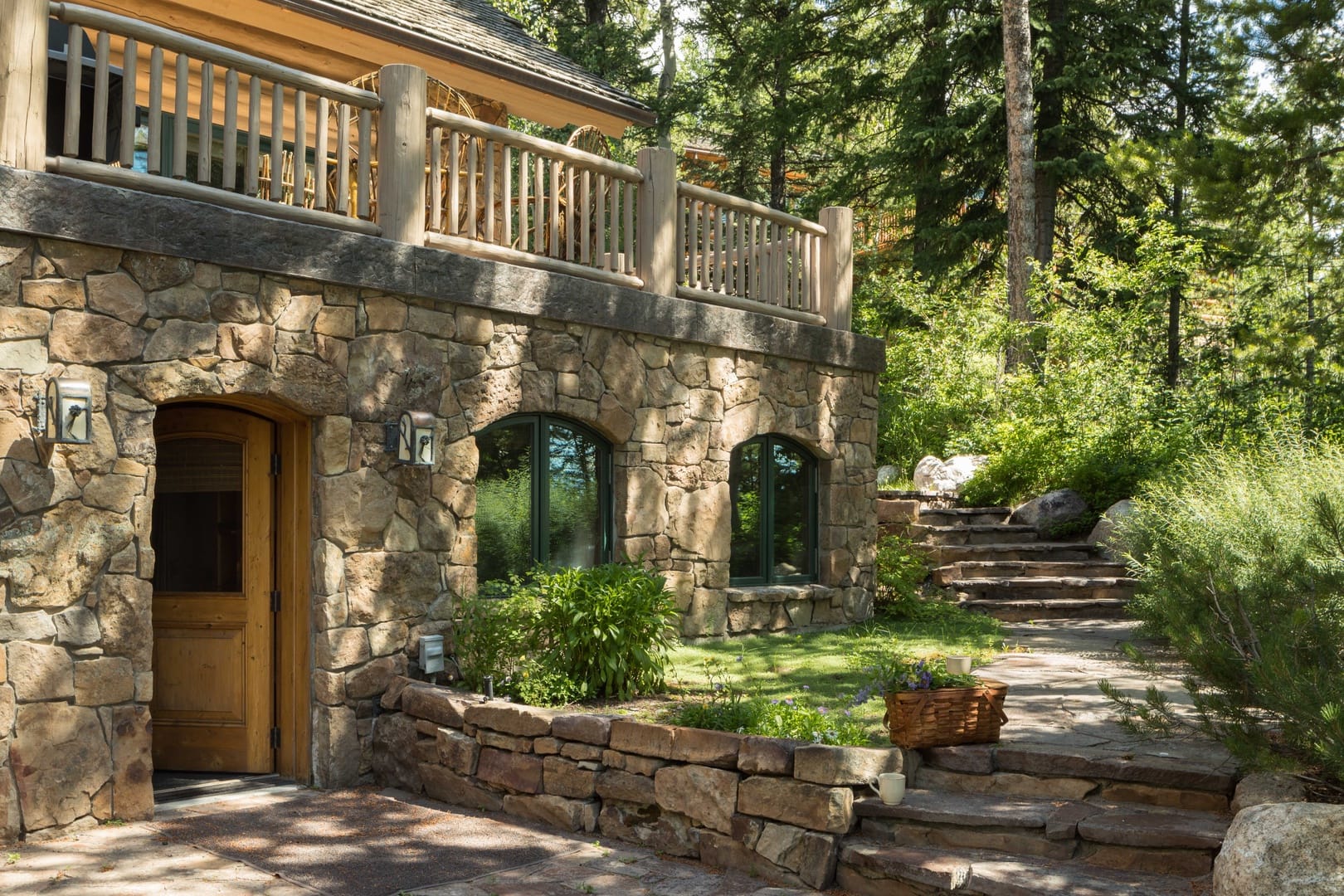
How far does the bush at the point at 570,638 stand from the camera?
23.0 feet

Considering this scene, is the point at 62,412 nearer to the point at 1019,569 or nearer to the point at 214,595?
the point at 214,595

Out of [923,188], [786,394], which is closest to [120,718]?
[786,394]

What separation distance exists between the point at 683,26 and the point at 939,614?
14618mm

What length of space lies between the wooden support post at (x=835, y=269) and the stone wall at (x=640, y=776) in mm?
5417

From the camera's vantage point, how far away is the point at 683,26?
22391 mm

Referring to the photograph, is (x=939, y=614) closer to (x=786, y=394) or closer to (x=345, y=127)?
(x=786, y=394)

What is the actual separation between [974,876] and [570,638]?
274 centimetres

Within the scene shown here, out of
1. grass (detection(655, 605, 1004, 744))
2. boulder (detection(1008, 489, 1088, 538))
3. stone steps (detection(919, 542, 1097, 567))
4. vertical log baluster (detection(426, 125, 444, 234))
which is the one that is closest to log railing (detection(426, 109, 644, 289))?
vertical log baluster (detection(426, 125, 444, 234))

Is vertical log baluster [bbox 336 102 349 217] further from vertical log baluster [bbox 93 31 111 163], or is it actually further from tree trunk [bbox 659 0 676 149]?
tree trunk [bbox 659 0 676 149]

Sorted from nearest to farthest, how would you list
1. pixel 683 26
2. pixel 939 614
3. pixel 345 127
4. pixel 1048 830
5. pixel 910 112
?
pixel 1048 830 → pixel 345 127 → pixel 939 614 → pixel 910 112 → pixel 683 26

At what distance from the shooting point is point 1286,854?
4.34 meters

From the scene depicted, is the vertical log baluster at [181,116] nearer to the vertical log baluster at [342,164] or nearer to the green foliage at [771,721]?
the vertical log baluster at [342,164]

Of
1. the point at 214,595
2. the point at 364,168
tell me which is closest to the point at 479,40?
the point at 364,168

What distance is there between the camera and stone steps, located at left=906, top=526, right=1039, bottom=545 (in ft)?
42.4
